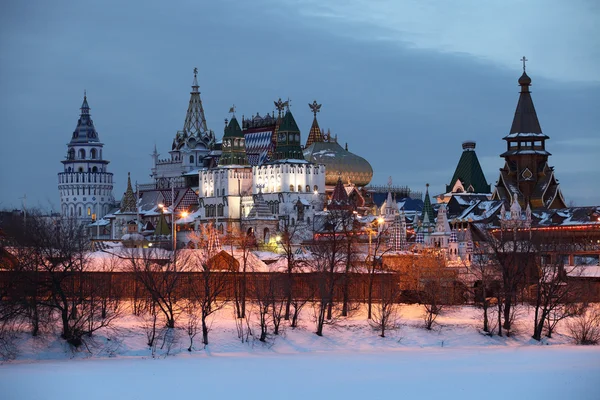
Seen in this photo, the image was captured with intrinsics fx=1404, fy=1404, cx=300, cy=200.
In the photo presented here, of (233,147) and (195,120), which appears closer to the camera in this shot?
(233,147)

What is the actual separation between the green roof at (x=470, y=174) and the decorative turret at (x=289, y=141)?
60.4ft

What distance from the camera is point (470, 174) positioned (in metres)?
134

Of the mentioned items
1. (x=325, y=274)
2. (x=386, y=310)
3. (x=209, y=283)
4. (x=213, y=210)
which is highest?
(x=213, y=210)

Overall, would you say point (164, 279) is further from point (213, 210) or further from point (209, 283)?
point (213, 210)

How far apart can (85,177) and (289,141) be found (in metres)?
43.9

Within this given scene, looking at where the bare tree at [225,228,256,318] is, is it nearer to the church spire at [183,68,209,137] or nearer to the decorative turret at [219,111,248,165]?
the decorative turret at [219,111,248,165]

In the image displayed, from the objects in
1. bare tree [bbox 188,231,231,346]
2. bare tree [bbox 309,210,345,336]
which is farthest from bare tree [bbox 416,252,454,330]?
bare tree [bbox 188,231,231,346]

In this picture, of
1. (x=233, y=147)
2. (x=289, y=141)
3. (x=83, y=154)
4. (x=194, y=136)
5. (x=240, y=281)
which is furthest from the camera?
(x=83, y=154)

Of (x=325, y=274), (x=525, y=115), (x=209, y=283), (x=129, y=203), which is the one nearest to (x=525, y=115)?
(x=525, y=115)

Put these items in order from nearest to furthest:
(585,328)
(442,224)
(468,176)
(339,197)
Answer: (585,328), (442,224), (339,197), (468,176)

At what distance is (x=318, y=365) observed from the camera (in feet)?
181

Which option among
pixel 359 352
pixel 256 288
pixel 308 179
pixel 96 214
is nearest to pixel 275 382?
pixel 359 352

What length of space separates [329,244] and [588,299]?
13977mm

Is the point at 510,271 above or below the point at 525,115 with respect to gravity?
below
